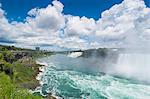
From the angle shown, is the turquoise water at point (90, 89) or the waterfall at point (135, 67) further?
the waterfall at point (135, 67)

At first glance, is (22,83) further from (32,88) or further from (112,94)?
(112,94)

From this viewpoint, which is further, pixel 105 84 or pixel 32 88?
pixel 105 84

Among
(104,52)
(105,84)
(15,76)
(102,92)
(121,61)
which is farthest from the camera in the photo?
(104,52)

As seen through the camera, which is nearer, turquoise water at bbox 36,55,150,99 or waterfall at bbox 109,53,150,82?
turquoise water at bbox 36,55,150,99

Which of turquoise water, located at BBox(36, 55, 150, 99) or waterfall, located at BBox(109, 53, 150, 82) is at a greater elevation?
waterfall, located at BBox(109, 53, 150, 82)

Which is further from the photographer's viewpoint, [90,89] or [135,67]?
[135,67]

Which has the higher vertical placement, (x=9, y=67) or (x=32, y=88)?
(x=9, y=67)

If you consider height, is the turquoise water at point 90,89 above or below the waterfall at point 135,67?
below

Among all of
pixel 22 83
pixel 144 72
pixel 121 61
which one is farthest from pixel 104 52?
pixel 22 83

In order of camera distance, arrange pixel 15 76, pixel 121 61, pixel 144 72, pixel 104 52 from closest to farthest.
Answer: pixel 15 76 → pixel 144 72 → pixel 121 61 → pixel 104 52

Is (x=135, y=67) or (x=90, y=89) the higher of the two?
(x=135, y=67)
